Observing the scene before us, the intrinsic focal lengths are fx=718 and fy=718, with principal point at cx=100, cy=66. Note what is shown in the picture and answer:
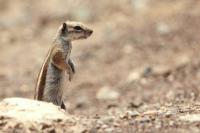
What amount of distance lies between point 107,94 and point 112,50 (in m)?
3.80

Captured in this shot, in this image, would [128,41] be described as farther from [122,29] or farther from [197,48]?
[197,48]

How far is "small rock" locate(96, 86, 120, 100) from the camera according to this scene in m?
13.7

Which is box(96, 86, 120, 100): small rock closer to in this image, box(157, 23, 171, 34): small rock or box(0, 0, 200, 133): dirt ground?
box(0, 0, 200, 133): dirt ground

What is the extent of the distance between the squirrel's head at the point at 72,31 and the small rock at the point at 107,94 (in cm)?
421

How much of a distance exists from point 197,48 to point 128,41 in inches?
96.1

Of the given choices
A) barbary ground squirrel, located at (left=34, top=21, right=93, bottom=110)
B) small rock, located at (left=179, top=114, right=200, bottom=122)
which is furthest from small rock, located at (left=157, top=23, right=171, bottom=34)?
small rock, located at (left=179, top=114, right=200, bottom=122)

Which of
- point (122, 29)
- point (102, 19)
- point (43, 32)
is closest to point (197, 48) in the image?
point (122, 29)

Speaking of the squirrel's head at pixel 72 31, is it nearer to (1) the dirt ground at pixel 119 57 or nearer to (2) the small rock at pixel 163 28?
(1) the dirt ground at pixel 119 57

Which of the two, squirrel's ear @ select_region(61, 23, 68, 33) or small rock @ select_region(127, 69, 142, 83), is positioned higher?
squirrel's ear @ select_region(61, 23, 68, 33)

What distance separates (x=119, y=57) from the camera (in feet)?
55.9

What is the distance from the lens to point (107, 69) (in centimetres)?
1644

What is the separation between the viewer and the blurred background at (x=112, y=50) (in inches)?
536

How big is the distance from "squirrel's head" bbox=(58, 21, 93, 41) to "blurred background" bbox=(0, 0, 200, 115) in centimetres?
191

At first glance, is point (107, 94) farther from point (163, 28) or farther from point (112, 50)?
→ point (163, 28)
